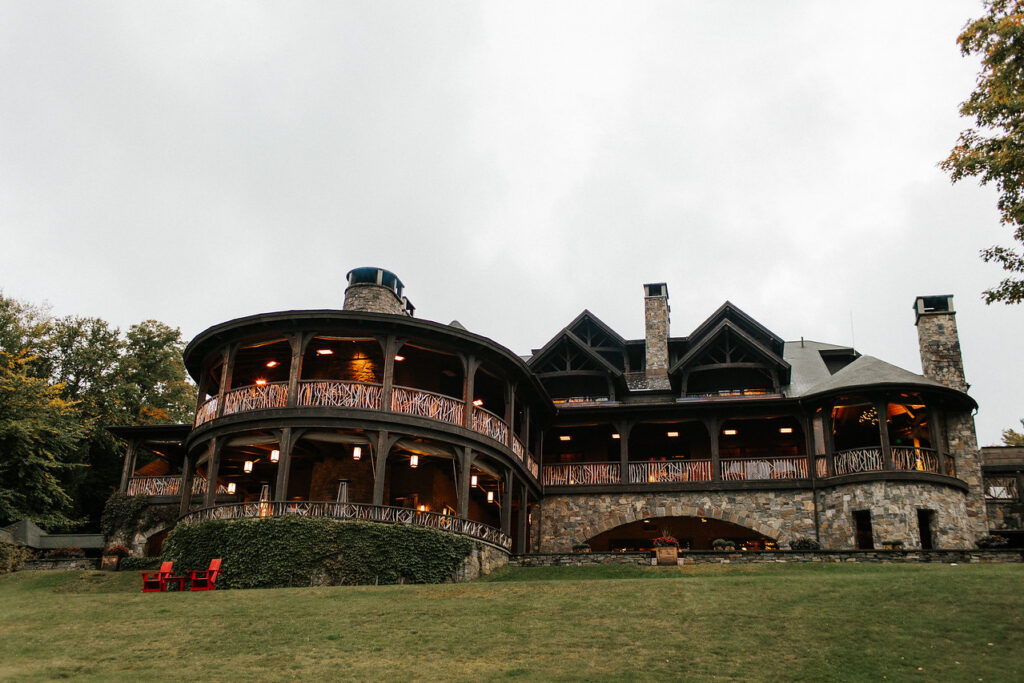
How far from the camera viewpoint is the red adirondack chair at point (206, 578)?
17750mm

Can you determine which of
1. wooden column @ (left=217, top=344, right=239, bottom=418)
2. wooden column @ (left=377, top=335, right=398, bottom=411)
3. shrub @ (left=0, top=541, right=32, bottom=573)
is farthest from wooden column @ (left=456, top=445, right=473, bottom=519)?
shrub @ (left=0, top=541, right=32, bottom=573)

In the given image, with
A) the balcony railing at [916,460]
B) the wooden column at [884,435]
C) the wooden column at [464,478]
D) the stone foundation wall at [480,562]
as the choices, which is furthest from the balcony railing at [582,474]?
the balcony railing at [916,460]

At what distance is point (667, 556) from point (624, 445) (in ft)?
23.9

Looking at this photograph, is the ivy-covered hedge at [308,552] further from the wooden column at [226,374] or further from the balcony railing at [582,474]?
the balcony railing at [582,474]

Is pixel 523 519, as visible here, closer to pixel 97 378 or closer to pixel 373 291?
pixel 373 291

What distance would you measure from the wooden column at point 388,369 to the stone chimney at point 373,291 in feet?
15.1

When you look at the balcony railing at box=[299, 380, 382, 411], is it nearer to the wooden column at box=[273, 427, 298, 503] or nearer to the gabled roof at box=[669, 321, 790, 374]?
the wooden column at box=[273, 427, 298, 503]

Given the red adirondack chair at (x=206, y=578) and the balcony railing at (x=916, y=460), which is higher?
the balcony railing at (x=916, y=460)

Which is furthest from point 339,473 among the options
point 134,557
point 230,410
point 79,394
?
point 79,394

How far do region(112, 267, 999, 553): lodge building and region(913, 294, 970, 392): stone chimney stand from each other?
0.22ft

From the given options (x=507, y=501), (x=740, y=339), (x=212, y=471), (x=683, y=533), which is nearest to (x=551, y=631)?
(x=507, y=501)

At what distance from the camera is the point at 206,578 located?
700 inches

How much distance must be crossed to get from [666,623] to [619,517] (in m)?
15.6

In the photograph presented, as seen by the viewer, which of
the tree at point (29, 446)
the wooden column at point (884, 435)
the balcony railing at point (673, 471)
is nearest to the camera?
the wooden column at point (884, 435)
